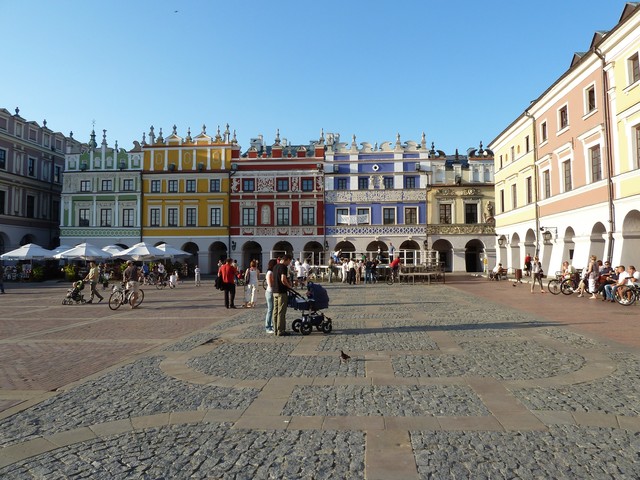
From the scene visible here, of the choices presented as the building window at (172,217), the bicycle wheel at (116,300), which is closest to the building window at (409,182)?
the building window at (172,217)

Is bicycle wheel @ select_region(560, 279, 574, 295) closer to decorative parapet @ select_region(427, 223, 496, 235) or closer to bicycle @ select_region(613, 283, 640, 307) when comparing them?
bicycle @ select_region(613, 283, 640, 307)

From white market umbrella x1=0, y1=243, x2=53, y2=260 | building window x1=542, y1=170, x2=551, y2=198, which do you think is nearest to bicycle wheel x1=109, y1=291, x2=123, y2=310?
white market umbrella x1=0, y1=243, x2=53, y2=260

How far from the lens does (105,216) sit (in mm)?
45500

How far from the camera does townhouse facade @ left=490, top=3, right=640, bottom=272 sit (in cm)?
1920

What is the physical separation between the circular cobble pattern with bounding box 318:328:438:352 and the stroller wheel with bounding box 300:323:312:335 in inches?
19.4

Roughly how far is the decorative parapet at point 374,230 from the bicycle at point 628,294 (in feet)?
91.8

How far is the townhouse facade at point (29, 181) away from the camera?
42156mm

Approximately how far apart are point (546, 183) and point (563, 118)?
157 inches

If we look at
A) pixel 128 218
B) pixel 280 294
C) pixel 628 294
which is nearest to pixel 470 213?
pixel 628 294

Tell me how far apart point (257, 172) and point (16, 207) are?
907 inches

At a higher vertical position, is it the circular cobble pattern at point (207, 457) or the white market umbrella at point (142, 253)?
the white market umbrella at point (142, 253)

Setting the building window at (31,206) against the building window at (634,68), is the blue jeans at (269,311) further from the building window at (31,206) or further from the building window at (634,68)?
the building window at (31,206)

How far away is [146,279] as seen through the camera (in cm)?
3244

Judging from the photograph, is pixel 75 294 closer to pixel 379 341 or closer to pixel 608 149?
pixel 379 341
